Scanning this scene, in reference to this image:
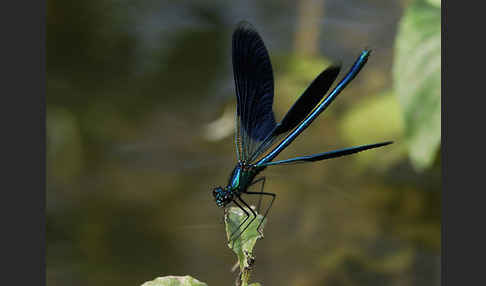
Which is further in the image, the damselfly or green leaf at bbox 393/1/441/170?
green leaf at bbox 393/1/441/170

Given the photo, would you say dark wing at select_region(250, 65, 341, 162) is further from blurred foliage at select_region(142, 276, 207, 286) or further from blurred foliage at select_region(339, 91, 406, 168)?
blurred foliage at select_region(339, 91, 406, 168)

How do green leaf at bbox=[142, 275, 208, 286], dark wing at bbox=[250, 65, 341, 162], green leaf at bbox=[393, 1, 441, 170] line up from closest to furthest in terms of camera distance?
green leaf at bbox=[142, 275, 208, 286] → dark wing at bbox=[250, 65, 341, 162] → green leaf at bbox=[393, 1, 441, 170]

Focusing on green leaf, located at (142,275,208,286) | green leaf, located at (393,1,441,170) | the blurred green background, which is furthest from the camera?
the blurred green background

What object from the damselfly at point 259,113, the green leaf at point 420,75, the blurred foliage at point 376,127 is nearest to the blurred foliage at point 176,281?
the damselfly at point 259,113

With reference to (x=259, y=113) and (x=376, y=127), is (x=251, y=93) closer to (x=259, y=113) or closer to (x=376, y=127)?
(x=259, y=113)

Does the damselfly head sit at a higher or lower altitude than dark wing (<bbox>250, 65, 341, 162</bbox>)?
lower

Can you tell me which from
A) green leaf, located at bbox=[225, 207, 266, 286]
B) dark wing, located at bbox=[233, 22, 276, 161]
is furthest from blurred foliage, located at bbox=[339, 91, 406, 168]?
green leaf, located at bbox=[225, 207, 266, 286]

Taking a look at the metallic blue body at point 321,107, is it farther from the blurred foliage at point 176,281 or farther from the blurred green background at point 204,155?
the blurred green background at point 204,155

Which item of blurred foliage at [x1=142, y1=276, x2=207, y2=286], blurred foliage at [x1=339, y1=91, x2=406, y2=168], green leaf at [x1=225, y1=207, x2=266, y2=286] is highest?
blurred foliage at [x1=339, y1=91, x2=406, y2=168]
